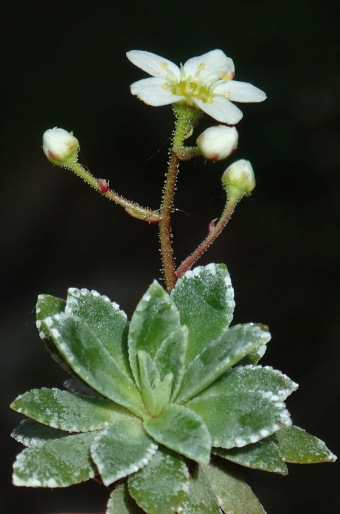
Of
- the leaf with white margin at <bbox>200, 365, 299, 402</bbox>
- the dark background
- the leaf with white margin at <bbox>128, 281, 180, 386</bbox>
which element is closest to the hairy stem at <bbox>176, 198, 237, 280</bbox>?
the leaf with white margin at <bbox>128, 281, 180, 386</bbox>

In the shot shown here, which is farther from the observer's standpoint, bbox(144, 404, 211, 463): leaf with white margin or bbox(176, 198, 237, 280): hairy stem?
bbox(176, 198, 237, 280): hairy stem

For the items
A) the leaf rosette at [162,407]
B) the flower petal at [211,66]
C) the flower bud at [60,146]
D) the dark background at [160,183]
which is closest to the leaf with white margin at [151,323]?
the leaf rosette at [162,407]

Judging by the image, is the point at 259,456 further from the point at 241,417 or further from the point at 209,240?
the point at 209,240

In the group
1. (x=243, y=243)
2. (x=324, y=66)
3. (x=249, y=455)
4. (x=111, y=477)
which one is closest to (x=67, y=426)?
(x=111, y=477)

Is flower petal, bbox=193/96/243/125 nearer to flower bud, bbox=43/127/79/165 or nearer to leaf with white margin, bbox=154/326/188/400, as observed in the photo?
flower bud, bbox=43/127/79/165

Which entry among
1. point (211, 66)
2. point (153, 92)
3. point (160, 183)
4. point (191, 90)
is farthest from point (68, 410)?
point (160, 183)

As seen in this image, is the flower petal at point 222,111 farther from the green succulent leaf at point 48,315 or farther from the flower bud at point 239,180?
the green succulent leaf at point 48,315

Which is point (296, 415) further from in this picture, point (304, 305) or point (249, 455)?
point (249, 455)
